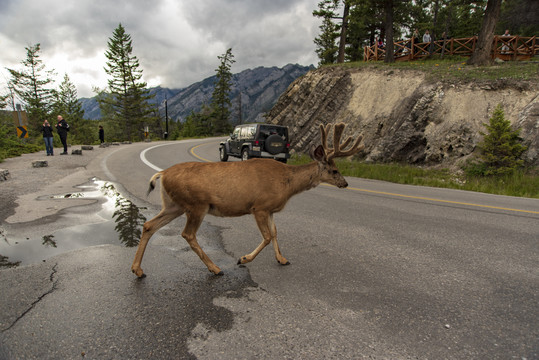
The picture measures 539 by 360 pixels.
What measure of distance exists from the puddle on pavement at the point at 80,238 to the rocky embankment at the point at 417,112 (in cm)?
1353

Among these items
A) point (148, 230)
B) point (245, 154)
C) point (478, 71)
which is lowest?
point (148, 230)

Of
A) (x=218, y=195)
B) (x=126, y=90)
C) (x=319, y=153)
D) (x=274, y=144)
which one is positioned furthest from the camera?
(x=126, y=90)

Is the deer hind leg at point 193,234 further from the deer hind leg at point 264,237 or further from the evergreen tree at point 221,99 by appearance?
the evergreen tree at point 221,99

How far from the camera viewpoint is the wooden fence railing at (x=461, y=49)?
20734mm

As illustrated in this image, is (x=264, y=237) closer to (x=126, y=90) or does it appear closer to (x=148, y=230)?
(x=148, y=230)

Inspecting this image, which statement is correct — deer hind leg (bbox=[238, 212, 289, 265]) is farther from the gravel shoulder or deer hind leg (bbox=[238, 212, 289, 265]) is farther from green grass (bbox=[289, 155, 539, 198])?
green grass (bbox=[289, 155, 539, 198])

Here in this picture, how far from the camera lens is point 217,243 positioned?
180 inches

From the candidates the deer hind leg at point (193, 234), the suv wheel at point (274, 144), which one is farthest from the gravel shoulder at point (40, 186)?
the suv wheel at point (274, 144)

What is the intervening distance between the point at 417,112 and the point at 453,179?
537 cm

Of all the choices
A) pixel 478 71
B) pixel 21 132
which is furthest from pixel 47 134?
pixel 478 71

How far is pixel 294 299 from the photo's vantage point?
299 centimetres

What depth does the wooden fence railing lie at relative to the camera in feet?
68.0

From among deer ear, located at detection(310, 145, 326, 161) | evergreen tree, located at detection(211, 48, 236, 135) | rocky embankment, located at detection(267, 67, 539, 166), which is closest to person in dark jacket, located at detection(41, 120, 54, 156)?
rocky embankment, located at detection(267, 67, 539, 166)

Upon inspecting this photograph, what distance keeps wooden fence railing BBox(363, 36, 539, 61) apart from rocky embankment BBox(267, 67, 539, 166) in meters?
6.75
